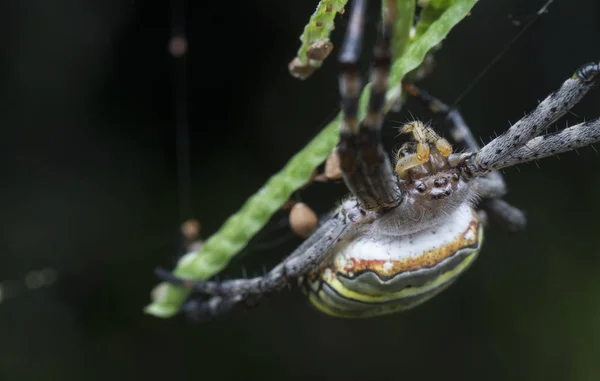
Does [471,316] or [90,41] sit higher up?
[90,41]

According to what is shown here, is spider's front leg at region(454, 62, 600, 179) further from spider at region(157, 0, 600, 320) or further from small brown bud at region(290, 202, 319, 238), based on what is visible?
small brown bud at region(290, 202, 319, 238)

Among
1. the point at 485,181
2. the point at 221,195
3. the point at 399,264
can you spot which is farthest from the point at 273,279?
the point at 221,195

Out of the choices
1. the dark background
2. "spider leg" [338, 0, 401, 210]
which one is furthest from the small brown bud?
the dark background

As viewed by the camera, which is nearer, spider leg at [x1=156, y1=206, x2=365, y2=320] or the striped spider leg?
the striped spider leg

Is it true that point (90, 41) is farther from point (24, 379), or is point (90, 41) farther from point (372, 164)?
point (372, 164)

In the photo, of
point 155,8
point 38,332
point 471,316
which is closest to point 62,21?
point 155,8

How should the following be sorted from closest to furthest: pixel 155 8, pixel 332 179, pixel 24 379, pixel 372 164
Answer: pixel 372 164 → pixel 332 179 → pixel 155 8 → pixel 24 379

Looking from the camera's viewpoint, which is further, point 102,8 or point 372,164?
point 102,8
